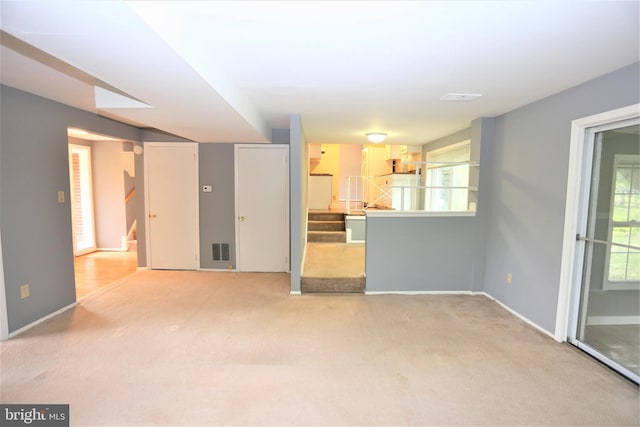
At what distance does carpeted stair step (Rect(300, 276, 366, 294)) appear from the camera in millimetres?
4141

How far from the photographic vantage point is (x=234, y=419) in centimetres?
190

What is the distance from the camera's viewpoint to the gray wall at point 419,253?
162 inches

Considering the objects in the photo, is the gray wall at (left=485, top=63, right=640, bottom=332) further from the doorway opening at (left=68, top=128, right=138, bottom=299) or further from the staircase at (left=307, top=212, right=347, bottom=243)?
the doorway opening at (left=68, top=128, right=138, bottom=299)

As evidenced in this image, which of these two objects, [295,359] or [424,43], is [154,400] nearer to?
[295,359]

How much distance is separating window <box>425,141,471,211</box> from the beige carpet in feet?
8.05

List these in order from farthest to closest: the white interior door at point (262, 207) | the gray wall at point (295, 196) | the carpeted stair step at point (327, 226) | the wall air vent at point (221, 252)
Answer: the carpeted stair step at point (327, 226) < the wall air vent at point (221, 252) < the white interior door at point (262, 207) < the gray wall at point (295, 196)

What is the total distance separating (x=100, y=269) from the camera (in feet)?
17.0

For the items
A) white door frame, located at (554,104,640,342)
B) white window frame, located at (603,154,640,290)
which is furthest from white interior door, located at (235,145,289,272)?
white window frame, located at (603,154,640,290)

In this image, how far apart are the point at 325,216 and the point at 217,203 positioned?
267 centimetres

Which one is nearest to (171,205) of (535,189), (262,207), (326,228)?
(262,207)

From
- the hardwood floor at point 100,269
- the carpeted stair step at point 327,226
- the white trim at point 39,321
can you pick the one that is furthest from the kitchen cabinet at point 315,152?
the white trim at point 39,321

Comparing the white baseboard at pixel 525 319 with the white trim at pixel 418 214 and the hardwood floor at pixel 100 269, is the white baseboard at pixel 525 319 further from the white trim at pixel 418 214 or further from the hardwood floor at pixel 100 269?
the hardwood floor at pixel 100 269

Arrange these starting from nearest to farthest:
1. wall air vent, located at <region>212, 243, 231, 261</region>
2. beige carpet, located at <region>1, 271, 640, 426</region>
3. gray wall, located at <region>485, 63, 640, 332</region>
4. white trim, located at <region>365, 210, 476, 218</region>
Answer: beige carpet, located at <region>1, 271, 640, 426</region>, gray wall, located at <region>485, 63, 640, 332</region>, white trim, located at <region>365, 210, 476, 218</region>, wall air vent, located at <region>212, 243, 231, 261</region>

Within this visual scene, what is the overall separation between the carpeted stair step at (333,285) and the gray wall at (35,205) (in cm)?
275
